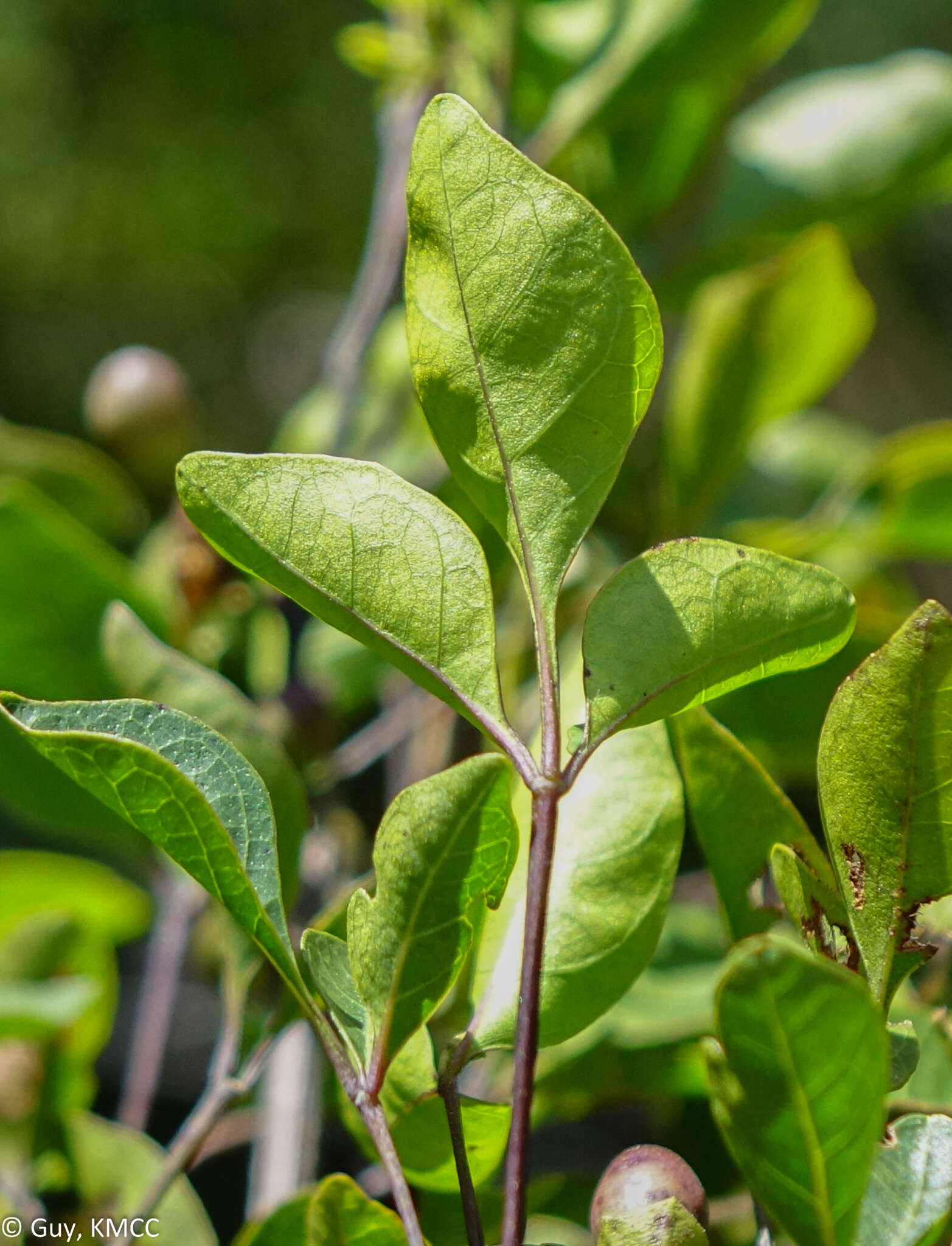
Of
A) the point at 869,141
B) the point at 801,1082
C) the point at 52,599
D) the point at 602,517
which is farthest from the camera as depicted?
the point at 602,517

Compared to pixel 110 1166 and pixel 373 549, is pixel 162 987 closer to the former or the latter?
pixel 110 1166

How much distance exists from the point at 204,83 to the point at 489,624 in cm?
396

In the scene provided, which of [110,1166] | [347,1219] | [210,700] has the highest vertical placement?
[210,700]

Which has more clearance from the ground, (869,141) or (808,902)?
(869,141)

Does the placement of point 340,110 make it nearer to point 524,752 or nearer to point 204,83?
point 204,83

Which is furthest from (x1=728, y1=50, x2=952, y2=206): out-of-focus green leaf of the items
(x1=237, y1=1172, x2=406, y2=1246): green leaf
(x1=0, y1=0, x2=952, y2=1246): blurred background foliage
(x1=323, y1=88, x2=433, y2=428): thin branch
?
(x1=237, y1=1172, x2=406, y2=1246): green leaf

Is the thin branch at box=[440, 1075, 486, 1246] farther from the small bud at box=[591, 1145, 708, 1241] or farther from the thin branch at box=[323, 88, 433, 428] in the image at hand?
the thin branch at box=[323, 88, 433, 428]

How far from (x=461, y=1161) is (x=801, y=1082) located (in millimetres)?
Result: 89

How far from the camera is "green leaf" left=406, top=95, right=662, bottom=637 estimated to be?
0.26m

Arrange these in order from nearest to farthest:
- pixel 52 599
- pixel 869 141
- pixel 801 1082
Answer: pixel 801 1082, pixel 52 599, pixel 869 141

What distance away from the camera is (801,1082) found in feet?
0.75

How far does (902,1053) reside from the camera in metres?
0.28

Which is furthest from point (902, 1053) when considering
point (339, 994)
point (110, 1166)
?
point (110, 1166)

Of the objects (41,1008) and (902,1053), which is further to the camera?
(41,1008)
